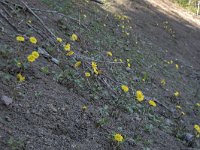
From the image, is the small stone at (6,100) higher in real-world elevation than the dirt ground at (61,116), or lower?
higher

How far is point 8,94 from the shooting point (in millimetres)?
4148

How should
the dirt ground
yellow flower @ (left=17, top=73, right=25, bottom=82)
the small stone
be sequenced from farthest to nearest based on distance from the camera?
1. yellow flower @ (left=17, top=73, right=25, bottom=82)
2. the small stone
3. the dirt ground

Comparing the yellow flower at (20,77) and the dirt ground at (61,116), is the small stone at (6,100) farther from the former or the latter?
the yellow flower at (20,77)

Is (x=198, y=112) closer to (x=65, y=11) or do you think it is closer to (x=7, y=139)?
(x=65, y=11)

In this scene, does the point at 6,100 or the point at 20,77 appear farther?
the point at 20,77

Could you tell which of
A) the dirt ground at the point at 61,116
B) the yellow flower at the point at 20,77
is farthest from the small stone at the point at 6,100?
the yellow flower at the point at 20,77

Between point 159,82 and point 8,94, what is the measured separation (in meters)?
5.04

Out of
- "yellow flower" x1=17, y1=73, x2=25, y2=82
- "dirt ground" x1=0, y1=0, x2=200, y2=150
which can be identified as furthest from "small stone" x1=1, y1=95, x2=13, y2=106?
"yellow flower" x1=17, y1=73, x2=25, y2=82

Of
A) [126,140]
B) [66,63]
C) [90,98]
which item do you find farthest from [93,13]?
[126,140]

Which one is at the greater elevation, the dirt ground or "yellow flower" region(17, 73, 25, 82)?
"yellow flower" region(17, 73, 25, 82)

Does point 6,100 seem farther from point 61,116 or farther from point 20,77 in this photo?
point 61,116

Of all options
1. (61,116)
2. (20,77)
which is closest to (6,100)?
(20,77)

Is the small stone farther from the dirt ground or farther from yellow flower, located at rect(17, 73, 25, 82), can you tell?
yellow flower, located at rect(17, 73, 25, 82)

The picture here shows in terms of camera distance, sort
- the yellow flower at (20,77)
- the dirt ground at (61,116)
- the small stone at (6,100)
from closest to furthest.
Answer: the dirt ground at (61,116), the small stone at (6,100), the yellow flower at (20,77)
